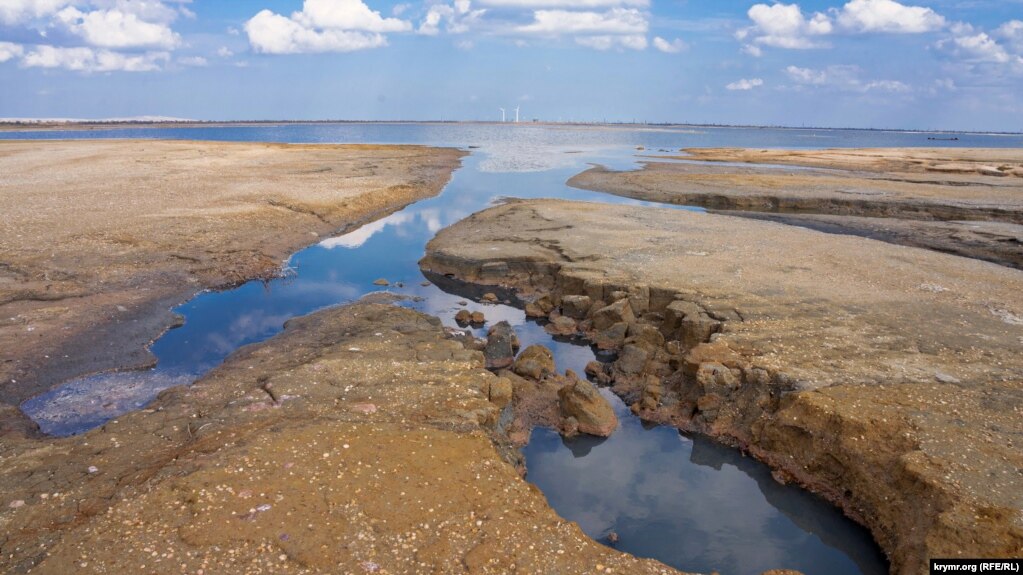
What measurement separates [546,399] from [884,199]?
25390 millimetres

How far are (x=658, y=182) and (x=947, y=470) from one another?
31.0m

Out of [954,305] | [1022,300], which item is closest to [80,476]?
[954,305]

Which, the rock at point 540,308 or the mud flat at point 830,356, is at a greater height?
the mud flat at point 830,356

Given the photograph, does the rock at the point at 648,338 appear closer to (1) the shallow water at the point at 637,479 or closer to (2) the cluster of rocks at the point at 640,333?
(2) the cluster of rocks at the point at 640,333

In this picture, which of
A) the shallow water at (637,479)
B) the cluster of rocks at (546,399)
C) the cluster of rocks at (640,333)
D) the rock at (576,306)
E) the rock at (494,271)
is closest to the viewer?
the shallow water at (637,479)

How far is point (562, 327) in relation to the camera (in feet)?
43.1

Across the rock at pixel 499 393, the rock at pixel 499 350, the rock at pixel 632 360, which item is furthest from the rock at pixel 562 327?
the rock at pixel 499 393

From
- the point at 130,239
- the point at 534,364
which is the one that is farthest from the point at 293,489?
the point at 130,239

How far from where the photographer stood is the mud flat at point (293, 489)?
17.6ft

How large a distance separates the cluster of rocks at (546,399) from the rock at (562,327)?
215cm

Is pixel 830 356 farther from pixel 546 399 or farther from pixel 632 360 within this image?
pixel 546 399

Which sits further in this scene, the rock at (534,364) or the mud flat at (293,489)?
the rock at (534,364)

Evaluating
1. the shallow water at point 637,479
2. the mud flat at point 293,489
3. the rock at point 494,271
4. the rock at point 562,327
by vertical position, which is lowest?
the shallow water at point 637,479

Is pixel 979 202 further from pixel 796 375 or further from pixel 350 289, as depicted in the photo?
pixel 350 289
